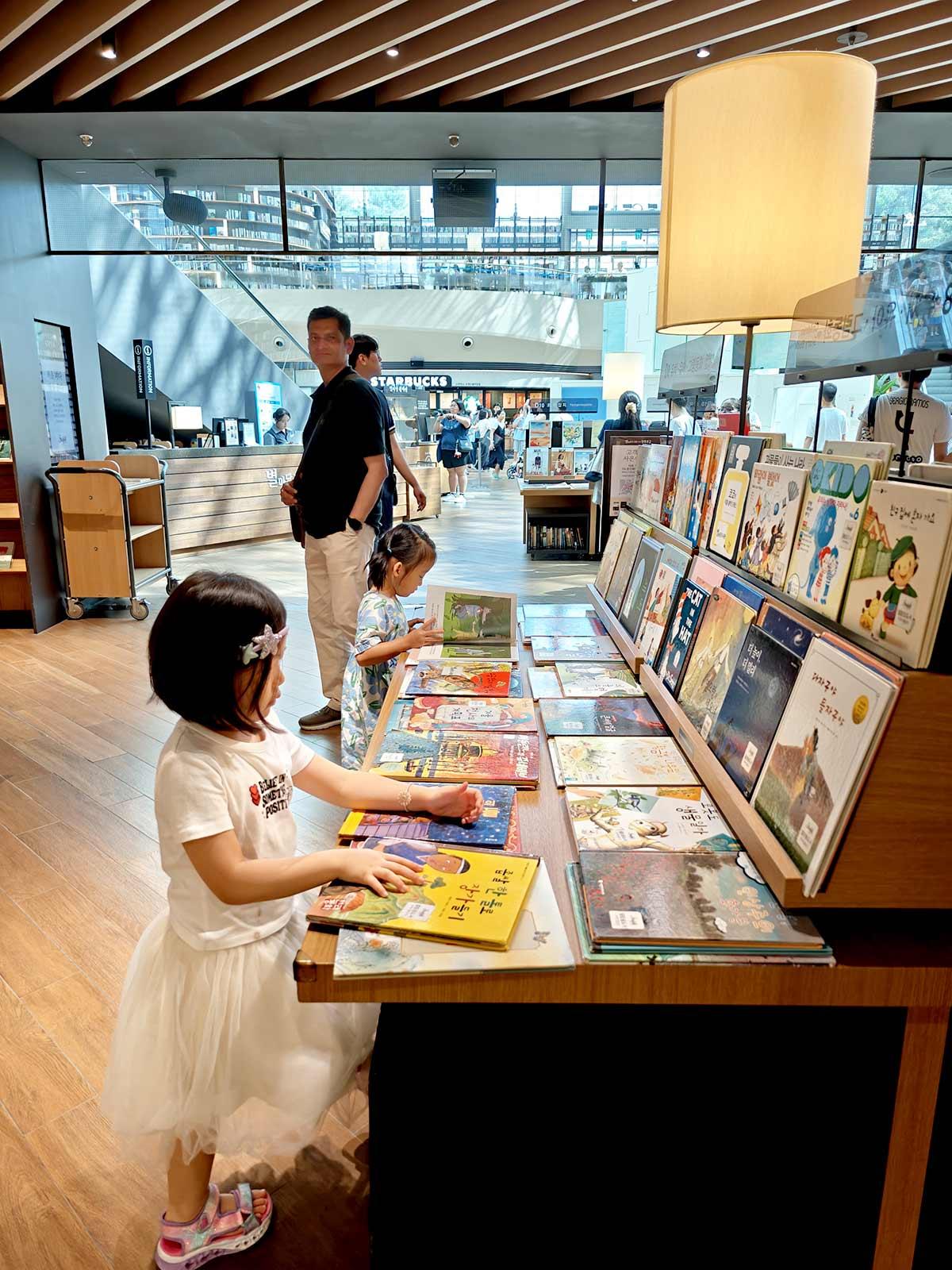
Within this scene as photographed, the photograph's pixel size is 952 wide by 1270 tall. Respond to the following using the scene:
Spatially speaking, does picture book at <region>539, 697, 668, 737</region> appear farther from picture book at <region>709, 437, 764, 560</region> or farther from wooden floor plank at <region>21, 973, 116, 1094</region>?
wooden floor plank at <region>21, 973, 116, 1094</region>

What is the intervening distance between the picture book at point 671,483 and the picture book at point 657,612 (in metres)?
0.22

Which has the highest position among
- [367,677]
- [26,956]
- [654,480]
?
[654,480]

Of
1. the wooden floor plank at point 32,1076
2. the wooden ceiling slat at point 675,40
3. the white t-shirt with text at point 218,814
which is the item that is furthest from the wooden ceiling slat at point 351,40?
the wooden floor plank at point 32,1076

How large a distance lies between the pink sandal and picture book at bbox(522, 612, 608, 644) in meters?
1.47

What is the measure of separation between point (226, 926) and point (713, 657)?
0.97 meters

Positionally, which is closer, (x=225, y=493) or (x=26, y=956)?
(x=26, y=956)

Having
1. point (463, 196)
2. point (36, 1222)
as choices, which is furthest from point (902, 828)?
point (463, 196)

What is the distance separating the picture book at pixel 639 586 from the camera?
2.15 meters

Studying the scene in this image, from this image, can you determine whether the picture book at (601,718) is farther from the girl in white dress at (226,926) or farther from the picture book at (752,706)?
the girl in white dress at (226,926)

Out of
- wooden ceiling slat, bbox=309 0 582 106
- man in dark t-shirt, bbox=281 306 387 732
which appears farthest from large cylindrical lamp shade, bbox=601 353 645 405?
man in dark t-shirt, bbox=281 306 387 732

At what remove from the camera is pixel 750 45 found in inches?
189

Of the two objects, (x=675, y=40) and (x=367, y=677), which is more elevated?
(x=675, y=40)

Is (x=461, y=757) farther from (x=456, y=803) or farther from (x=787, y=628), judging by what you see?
(x=787, y=628)

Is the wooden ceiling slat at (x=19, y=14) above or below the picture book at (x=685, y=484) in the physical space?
above
